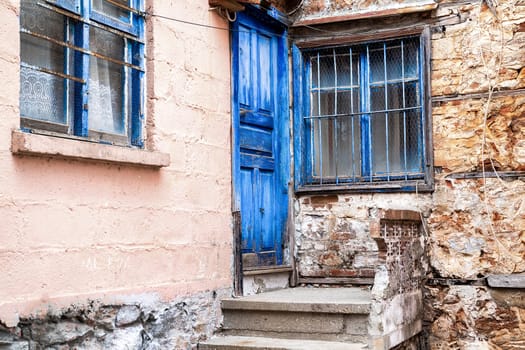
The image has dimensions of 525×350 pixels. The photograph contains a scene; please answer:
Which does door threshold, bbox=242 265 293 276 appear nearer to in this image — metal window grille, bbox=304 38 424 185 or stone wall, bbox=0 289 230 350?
stone wall, bbox=0 289 230 350

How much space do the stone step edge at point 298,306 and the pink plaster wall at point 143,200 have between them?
0.23m

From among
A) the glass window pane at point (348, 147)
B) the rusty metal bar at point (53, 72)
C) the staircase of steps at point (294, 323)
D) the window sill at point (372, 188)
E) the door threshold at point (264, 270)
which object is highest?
the rusty metal bar at point (53, 72)

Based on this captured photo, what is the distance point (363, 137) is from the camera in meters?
7.46

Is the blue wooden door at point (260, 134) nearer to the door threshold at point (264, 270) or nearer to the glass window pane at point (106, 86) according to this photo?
the door threshold at point (264, 270)

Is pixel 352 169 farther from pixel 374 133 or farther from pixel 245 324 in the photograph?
pixel 245 324

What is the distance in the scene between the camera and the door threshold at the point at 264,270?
6.63 meters

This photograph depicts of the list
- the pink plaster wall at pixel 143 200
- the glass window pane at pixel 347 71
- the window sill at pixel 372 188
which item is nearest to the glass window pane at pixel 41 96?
the pink plaster wall at pixel 143 200

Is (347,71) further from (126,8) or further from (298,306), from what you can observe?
(126,8)

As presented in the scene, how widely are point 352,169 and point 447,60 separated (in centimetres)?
147

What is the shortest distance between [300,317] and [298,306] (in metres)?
0.10

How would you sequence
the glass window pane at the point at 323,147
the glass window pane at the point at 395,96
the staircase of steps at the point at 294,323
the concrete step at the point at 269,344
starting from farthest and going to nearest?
the glass window pane at the point at 323,147 < the glass window pane at the point at 395,96 < the staircase of steps at the point at 294,323 < the concrete step at the point at 269,344

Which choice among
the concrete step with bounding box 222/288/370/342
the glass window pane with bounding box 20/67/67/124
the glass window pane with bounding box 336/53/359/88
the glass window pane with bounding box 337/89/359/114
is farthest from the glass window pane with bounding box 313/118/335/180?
the glass window pane with bounding box 20/67/67/124

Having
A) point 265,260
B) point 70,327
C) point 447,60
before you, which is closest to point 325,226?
point 265,260

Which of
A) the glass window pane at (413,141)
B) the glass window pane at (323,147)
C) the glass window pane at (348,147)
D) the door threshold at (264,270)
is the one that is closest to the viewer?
the door threshold at (264,270)
